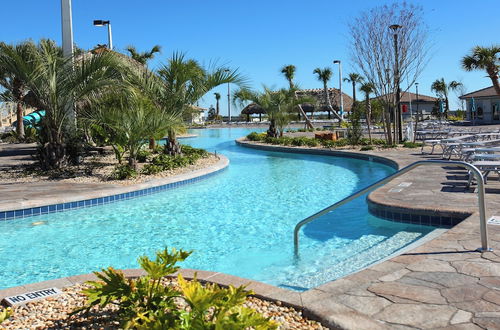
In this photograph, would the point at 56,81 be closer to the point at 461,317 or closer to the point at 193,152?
the point at 193,152

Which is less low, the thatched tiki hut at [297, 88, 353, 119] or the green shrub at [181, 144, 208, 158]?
the thatched tiki hut at [297, 88, 353, 119]

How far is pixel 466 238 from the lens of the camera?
15.3 ft

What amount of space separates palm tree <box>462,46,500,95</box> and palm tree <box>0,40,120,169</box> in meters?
19.6

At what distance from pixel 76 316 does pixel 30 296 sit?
72 centimetres

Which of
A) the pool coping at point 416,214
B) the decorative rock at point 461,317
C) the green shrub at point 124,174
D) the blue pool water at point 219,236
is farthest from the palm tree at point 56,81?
the decorative rock at point 461,317

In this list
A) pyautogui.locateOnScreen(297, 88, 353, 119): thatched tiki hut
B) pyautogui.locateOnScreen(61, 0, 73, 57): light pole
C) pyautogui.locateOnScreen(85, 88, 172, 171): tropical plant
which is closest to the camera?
pyautogui.locateOnScreen(85, 88, 172, 171): tropical plant

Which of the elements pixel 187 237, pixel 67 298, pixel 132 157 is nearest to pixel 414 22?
pixel 132 157

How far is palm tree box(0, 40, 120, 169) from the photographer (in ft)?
33.3

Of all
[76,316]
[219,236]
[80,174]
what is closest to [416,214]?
[219,236]

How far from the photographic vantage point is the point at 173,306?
279cm

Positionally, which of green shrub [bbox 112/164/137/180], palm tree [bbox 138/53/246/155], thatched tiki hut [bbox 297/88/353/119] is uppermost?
thatched tiki hut [bbox 297/88/353/119]

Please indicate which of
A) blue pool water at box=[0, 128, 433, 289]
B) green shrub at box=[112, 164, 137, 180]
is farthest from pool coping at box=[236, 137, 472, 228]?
green shrub at box=[112, 164, 137, 180]

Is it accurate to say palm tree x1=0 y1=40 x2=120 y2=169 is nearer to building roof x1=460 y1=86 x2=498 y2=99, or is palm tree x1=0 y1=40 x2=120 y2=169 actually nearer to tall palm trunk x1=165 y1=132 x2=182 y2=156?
tall palm trunk x1=165 y1=132 x2=182 y2=156

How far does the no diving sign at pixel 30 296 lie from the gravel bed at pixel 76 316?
6cm
